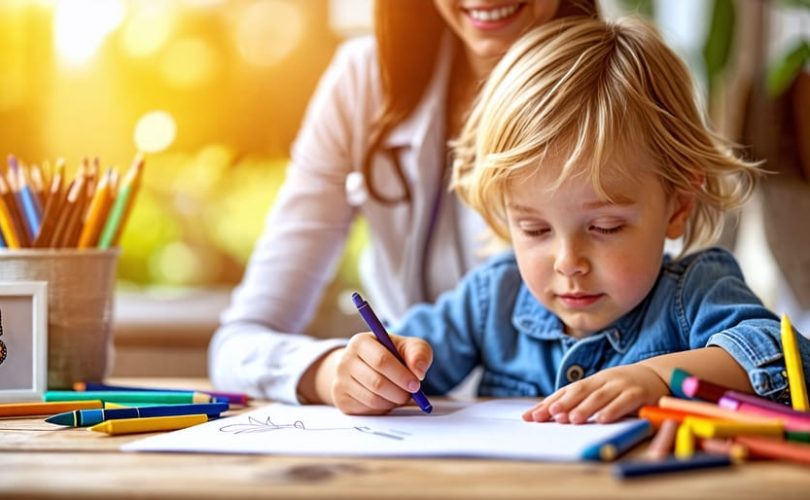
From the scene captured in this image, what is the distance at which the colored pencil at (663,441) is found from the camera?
2.09ft

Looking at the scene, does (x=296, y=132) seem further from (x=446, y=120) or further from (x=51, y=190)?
(x=51, y=190)

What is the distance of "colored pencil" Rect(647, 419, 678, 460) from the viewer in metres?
0.64

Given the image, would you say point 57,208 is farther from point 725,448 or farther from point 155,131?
point 155,131

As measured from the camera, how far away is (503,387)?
105cm

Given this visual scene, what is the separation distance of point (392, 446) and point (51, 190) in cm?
52

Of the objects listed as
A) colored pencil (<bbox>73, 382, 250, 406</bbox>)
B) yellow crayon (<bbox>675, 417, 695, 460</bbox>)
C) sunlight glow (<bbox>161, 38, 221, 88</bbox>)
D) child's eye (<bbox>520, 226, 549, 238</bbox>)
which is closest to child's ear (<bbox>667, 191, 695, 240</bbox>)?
child's eye (<bbox>520, 226, 549, 238</bbox>)

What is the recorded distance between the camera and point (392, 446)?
0.69 m

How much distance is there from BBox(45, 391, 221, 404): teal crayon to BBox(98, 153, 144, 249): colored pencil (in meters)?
0.19

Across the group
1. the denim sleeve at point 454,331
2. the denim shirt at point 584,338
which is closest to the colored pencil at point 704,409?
the denim shirt at point 584,338

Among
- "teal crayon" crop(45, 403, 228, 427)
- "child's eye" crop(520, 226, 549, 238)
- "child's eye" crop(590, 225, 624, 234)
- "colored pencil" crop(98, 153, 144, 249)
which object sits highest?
"colored pencil" crop(98, 153, 144, 249)

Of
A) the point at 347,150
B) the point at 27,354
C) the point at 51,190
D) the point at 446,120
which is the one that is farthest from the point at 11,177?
the point at 446,120

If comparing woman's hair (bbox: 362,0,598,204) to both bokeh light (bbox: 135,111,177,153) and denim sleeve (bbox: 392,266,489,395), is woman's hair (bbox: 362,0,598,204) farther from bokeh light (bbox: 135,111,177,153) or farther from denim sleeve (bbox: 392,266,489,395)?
bokeh light (bbox: 135,111,177,153)

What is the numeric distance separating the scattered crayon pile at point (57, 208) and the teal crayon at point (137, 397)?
6.8 inches

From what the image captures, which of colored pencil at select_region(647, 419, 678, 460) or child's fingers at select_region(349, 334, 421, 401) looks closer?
colored pencil at select_region(647, 419, 678, 460)
